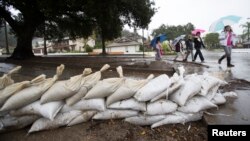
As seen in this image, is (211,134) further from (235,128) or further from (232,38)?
(232,38)

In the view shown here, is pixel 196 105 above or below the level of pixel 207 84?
below

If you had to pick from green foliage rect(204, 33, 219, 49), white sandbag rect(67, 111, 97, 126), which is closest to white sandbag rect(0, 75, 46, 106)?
white sandbag rect(67, 111, 97, 126)

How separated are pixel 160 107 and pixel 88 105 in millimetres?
953

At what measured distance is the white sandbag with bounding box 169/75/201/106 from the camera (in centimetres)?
348

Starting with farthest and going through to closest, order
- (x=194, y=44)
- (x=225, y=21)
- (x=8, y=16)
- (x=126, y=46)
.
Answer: (x=126, y=46) < (x=8, y=16) < (x=194, y=44) < (x=225, y=21)

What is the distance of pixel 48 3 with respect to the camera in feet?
45.0

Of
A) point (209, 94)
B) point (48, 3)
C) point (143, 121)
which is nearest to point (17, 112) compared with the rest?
point (143, 121)

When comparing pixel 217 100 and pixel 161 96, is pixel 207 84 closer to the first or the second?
pixel 217 100

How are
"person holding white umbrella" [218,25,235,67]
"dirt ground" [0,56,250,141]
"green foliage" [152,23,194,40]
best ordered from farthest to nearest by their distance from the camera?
"green foliage" [152,23,194,40], "person holding white umbrella" [218,25,235,67], "dirt ground" [0,56,250,141]

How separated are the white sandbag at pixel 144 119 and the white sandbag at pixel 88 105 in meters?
0.39

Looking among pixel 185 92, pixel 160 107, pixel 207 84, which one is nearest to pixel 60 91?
pixel 160 107

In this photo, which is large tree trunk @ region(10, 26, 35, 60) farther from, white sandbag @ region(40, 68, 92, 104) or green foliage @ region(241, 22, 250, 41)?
green foliage @ region(241, 22, 250, 41)

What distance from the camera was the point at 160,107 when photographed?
3.44 meters

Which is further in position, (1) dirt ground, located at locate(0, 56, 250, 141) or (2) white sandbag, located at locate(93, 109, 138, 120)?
(2) white sandbag, located at locate(93, 109, 138, 120)
